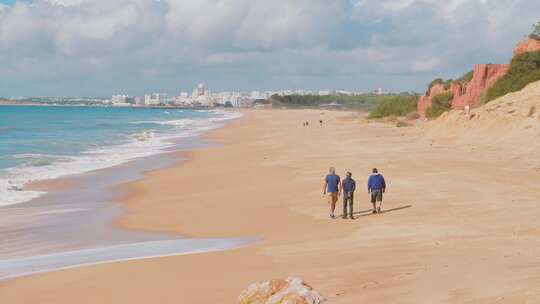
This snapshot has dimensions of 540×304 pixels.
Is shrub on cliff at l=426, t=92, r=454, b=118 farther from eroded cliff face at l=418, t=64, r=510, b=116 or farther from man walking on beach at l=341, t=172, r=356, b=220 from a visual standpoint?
man walking on beach at l=341, t=172, r=356, b=220

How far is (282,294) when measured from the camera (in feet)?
22.1

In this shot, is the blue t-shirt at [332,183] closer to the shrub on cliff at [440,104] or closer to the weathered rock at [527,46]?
the weathered rock at [527,46]

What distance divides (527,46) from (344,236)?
162 ft

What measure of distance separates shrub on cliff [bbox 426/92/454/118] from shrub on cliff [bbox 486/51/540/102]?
10863mm

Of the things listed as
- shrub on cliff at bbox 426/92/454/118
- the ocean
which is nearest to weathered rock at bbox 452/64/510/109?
shrub on cliff at bbox 426/92/454/118

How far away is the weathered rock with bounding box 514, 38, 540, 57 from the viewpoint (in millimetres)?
55819

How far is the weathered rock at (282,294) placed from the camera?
21.8 ft

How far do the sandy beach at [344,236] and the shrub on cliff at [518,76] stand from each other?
23092 mm

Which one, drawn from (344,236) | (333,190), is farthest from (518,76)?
(344,236)

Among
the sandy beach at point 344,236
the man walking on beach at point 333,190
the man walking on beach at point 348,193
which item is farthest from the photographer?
the man walking on beach at point 333,190

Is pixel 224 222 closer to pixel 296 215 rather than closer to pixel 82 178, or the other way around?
pixel 296 215

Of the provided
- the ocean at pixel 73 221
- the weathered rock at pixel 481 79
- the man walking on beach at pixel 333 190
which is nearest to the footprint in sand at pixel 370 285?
the ocean at pixel 73 221

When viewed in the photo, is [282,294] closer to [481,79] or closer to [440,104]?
[481,79]

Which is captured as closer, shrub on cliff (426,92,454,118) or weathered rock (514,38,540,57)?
weathered rock (514,38,540,57)
